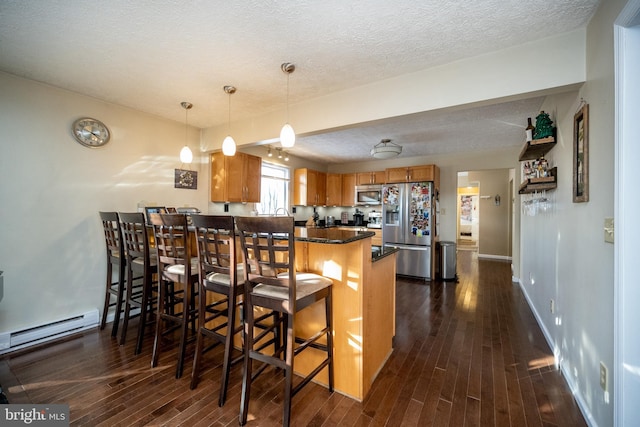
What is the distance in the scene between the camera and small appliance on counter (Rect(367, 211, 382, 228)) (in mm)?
5868

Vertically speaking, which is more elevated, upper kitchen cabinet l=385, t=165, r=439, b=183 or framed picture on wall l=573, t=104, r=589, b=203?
upper kitchen cabinet l=385, t=165, r=439, b=183

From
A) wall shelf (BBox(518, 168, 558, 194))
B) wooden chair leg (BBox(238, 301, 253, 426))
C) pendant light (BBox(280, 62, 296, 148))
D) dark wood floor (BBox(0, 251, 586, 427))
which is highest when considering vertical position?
pendant light (BBox(280, 62, 296, 148))

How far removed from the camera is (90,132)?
9.44ft

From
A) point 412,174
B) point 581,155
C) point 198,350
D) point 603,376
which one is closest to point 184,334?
point 198,350

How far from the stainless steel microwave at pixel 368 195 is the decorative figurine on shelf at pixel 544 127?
137 inches

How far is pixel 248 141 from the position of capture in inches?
136

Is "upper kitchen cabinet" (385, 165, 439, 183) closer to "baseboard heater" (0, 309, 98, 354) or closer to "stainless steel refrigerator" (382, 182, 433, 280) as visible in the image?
"stainless steel refrigerator" (382, 182, 433, 280)

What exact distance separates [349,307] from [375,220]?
4.40 m

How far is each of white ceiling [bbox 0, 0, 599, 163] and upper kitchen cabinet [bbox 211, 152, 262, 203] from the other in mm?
1119

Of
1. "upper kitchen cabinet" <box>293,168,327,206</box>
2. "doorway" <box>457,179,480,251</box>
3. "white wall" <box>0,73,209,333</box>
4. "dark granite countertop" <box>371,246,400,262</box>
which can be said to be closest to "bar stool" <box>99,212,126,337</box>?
"white wall" <box>0,73,209,333</box>

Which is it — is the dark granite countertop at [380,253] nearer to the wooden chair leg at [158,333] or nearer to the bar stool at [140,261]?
the wooden chair leg at [158,333]

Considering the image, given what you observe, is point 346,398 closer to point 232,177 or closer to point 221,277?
point 221,277

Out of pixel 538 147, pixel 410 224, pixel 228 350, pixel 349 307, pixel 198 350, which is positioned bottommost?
pixel 198 350

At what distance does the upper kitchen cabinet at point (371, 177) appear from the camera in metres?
5.89
